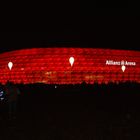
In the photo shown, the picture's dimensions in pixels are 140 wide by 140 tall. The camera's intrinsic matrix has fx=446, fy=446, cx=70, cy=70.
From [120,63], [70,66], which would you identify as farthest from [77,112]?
[120,63]

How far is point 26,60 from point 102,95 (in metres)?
61.8

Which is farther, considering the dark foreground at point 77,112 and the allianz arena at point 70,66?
the allianz arena at point 70,66

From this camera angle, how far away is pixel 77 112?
20094 mm

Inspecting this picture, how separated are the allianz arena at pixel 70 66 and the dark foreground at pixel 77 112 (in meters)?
51.1

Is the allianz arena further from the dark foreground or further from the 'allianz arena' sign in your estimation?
the dark foreground

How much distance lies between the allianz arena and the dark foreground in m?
51.1

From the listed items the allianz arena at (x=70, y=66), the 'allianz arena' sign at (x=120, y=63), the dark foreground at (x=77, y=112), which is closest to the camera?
the dark foreground at (x=77, y=112)

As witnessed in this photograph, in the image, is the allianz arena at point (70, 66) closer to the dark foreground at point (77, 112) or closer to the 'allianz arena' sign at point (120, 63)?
the 'allianz arena' sign at point (120, 63)

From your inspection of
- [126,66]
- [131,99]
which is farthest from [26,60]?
[131,99]

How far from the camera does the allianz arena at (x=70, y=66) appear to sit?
8675 centimetres

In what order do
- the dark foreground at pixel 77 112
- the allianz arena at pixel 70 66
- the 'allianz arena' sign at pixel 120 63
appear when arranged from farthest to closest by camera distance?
the 'allianz arena' sign at pixel 120 63
the allianz arena at pixel 70 66
the dark foreground at pixel 77 112

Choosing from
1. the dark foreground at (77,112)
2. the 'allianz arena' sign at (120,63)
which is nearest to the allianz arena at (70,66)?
the 'allianz arena' sign at (120,63)

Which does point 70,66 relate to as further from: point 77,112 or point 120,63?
point 77,112

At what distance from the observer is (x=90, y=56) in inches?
3521
